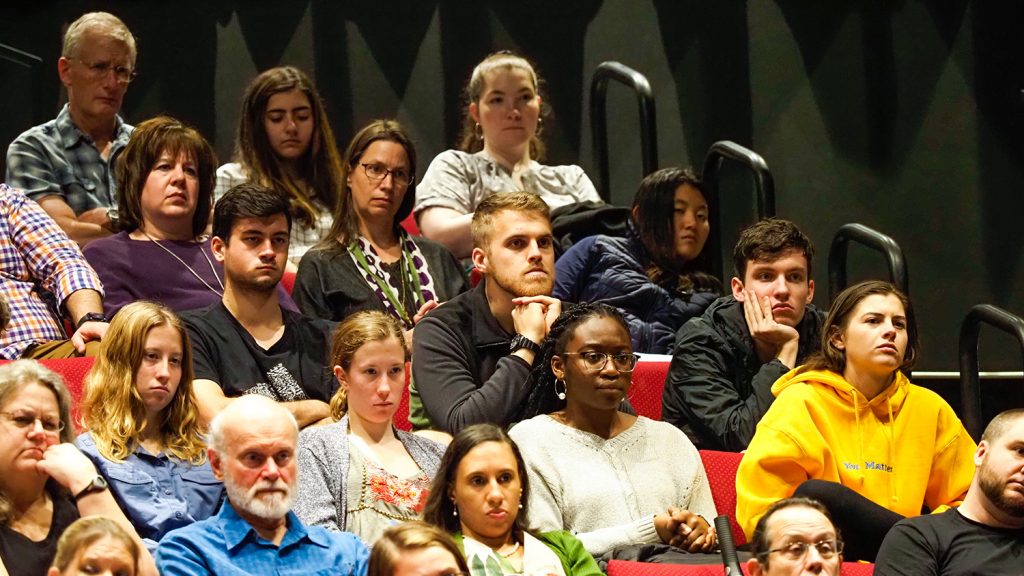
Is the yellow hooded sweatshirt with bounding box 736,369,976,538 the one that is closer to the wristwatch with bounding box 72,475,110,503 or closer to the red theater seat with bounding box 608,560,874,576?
the red theater seat with bounding box 608,560,874,576

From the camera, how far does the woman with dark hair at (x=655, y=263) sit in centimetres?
433

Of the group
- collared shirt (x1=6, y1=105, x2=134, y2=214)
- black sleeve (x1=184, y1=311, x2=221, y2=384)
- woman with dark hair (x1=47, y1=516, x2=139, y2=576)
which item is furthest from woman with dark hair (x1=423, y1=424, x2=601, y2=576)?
collared shirt (x1=6, y1=105, x2=134, y2=214)

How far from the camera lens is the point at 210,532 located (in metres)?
2.79

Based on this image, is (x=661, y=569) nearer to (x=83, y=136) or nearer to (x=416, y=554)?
(x=416, y=554)

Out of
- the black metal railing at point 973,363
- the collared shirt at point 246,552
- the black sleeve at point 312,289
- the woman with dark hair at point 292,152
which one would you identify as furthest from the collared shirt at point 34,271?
the black metal railing at point 973,363

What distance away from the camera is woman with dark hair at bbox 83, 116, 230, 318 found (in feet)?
13.0

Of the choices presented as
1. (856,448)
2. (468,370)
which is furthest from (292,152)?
(856,448)

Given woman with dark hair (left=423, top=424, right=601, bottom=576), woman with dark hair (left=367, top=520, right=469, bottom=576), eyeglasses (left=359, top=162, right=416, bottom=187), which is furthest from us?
eyeglasses (left=359, top=162, right=416, bottom=187)

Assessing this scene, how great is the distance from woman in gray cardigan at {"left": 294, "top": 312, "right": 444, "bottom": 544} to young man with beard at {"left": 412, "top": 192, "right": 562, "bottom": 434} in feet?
0.64

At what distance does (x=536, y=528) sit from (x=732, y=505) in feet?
1.69

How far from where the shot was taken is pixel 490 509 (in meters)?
2.95

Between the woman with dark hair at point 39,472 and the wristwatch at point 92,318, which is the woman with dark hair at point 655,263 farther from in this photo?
the woman with dark hair at point 39,472

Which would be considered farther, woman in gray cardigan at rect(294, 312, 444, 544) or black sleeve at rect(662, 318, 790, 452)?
black sleeve at rect(662, 318, 790, 452)

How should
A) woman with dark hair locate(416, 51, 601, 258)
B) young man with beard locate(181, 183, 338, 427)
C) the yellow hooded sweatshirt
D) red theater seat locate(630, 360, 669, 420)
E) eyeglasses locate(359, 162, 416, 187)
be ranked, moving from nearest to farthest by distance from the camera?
1. the yellow hooded sweatshirt
2. young man with beard locate(181, 183, 338, 427)
3. red theater seat locate(630, 360, 669, 420)
4. eyeglasses locate(359, 162, 416, 187)
5. woman with dark hair locate(416, 51, 601, 258)
